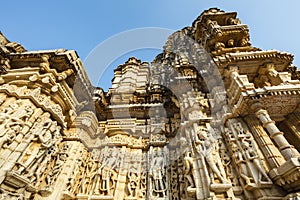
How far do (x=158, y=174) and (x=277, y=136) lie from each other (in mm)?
3790

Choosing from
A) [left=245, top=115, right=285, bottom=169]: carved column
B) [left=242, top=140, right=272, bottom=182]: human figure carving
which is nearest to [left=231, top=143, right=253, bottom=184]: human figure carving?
[left=242, top=140, right=272, bottom=182]: human figure carving

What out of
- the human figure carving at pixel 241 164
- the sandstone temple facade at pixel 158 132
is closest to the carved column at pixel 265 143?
the sandstone temple facade at pixel 158 132

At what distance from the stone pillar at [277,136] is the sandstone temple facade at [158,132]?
23 millimetres

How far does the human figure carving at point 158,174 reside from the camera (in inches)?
214

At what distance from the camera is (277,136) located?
4.19 m

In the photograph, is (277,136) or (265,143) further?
(265,143)

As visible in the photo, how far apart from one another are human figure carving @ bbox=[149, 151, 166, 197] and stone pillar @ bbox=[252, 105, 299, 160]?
357 cm

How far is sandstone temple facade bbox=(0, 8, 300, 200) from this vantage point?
4.22m

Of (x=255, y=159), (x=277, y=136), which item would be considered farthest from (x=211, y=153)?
(x=277, y=136)

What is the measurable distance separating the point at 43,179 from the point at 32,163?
2.64 feet

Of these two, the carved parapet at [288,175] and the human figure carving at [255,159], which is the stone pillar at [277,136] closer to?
the carved parapet at [288,175]

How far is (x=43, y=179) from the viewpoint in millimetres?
5172

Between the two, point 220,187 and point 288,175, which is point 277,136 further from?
point 220,187

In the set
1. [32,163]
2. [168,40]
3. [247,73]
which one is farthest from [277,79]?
[168,40]
